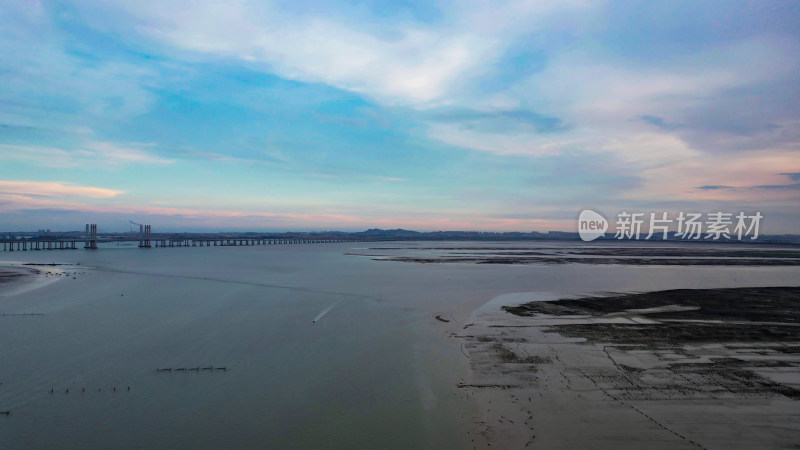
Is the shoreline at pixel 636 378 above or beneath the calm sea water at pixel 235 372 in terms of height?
above

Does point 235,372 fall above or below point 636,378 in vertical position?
below

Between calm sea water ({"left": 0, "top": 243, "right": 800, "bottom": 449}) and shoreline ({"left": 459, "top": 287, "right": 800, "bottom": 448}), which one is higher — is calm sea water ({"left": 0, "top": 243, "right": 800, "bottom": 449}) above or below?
below

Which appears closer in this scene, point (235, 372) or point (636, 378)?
point (636, 378)

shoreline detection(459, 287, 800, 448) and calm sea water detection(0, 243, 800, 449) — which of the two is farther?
calm sea water detection(0, 243, 800, 449)

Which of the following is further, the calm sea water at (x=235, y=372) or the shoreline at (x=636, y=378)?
the calm sea water at (x=235, y=372)
